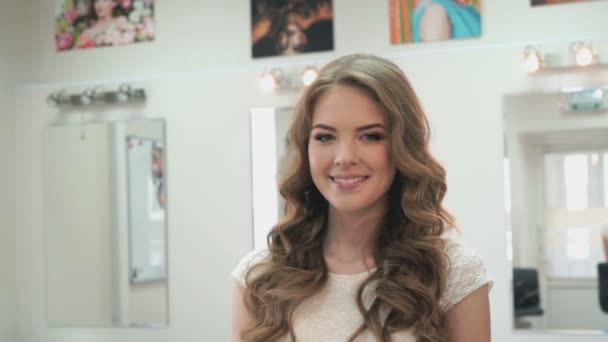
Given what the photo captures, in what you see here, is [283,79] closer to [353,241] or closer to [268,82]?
[268,82]

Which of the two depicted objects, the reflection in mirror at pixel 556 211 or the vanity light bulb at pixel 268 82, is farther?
the vanity light bulb at pixel 268 82

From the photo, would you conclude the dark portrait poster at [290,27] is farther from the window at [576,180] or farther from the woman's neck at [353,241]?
the woman's neck at [353,241]

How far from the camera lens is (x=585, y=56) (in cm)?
311

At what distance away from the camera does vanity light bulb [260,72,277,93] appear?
11.6 feet

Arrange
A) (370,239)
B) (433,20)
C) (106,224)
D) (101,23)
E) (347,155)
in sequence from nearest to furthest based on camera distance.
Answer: (347,155) < (370,239) < (433,20) < (106,224) < (101,23)

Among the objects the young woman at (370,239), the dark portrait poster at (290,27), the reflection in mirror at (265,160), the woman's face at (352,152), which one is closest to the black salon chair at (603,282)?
the reflection in mirror at (265,160)

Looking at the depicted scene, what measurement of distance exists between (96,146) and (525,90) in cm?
195

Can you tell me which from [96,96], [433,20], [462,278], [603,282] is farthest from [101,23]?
[462,278]

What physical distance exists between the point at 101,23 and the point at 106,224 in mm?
959

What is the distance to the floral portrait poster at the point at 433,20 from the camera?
333 cm

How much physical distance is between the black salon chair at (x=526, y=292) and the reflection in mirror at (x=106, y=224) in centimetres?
152

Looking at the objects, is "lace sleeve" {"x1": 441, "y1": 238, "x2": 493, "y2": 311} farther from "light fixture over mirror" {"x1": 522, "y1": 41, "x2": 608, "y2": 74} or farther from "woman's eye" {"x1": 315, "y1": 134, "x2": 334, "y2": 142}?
"light fixture over mirror" {"x1": 522, "y1": 41, "x2": 608, "y2": 74}

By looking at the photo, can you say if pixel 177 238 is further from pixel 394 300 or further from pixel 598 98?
pixel 394 300

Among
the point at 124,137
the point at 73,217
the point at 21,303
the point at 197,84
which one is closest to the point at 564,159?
the point at 197,84
